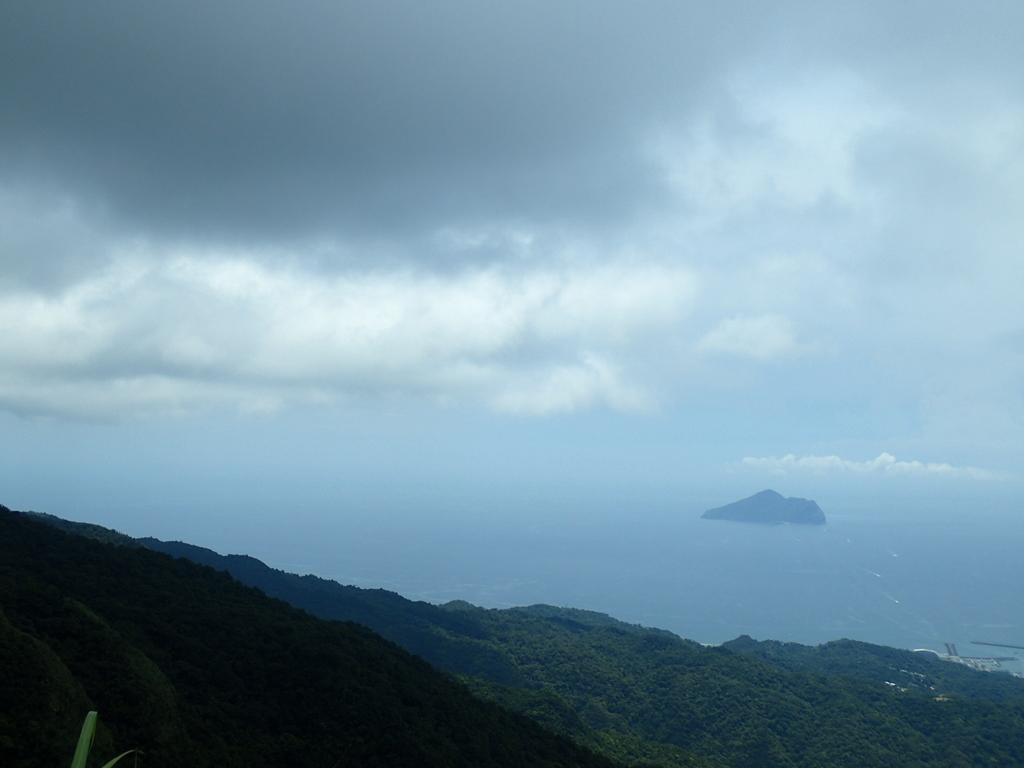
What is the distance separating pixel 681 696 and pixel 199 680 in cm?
3526

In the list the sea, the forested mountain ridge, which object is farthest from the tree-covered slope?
the sea

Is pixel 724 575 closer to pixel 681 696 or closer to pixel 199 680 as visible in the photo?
pixel 681 696

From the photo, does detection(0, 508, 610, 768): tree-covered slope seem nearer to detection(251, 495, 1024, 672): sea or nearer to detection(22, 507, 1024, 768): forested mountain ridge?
detection(22, 507, 1024, 768): forested mountain ridge

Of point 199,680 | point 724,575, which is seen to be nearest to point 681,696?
point 199,680

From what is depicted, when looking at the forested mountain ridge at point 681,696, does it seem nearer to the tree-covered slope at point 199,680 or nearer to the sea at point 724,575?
the tree-covered slope at point 199,680

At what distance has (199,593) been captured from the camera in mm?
24625

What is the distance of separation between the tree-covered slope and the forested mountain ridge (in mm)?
10709

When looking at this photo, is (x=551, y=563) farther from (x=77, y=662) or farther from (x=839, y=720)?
(x=77, y=662)

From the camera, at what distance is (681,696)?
143 ft

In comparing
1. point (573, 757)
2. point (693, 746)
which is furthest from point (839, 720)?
point (573, 757)

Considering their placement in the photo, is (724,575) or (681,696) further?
(724,575)

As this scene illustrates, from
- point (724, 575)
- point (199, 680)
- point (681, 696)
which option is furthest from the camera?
point (724, 575)

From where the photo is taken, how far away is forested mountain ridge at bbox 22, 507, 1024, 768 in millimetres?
36906

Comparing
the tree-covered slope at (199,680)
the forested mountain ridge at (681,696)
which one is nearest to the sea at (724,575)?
the forested mountain ridge at (681,696)
